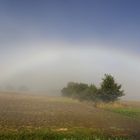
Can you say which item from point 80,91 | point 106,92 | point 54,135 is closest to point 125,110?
point 106,92

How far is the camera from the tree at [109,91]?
7388cm

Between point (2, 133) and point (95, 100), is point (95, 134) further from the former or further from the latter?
point (95, 100)

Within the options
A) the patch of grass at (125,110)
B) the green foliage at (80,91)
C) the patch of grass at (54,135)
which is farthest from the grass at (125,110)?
the patch of grass at (54,135)

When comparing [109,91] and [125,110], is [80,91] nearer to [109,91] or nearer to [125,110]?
[109,91]

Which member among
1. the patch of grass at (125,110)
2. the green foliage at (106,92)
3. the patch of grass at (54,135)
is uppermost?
the green foliage at (106,92)

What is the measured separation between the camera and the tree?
242ft

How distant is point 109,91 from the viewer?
73.9 m

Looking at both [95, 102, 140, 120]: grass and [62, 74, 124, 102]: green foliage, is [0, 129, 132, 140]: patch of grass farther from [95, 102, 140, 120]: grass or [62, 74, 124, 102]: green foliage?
[62, 74, 124, 102]: green foliage

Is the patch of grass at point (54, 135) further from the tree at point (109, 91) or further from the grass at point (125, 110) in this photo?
the tree at point (109, 91)

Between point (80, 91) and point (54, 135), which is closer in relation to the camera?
point (54, 135)

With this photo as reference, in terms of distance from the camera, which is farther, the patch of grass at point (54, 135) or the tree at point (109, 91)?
the tree at point (109, 91)

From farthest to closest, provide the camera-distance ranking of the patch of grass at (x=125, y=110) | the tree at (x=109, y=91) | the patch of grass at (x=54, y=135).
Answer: the tree at (x=109, y=91)
the patch of grass at (x=125, y=110)
the patch of grass at (x=54, y=135)

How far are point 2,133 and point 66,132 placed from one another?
540 centimetres

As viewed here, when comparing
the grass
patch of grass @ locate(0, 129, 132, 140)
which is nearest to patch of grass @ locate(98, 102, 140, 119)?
the grass
